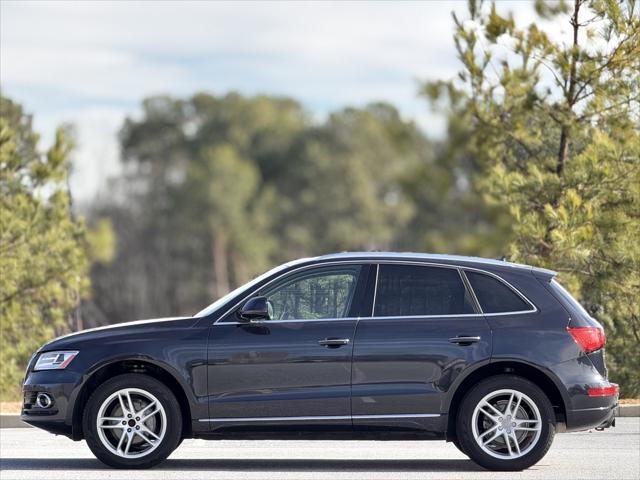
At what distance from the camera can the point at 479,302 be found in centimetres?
987

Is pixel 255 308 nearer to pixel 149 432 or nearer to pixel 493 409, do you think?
pixel 149 432

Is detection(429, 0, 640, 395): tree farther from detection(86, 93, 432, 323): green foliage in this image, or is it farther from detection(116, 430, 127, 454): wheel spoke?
detection(86, 93, 432, 323): green foliage

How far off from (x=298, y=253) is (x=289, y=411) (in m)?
82.8

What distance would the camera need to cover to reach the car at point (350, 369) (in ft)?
31.5

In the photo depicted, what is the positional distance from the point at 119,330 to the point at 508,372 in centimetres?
300

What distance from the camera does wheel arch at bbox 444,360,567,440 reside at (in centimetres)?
965

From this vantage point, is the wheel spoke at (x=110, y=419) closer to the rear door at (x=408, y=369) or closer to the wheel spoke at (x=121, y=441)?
the wheel spoke at (x=121, y=441)

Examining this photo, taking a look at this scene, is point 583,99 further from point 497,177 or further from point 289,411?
point 289,411

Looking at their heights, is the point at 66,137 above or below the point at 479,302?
above

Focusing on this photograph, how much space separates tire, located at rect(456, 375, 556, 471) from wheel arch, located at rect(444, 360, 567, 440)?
82mm

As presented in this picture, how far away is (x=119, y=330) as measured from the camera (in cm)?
990

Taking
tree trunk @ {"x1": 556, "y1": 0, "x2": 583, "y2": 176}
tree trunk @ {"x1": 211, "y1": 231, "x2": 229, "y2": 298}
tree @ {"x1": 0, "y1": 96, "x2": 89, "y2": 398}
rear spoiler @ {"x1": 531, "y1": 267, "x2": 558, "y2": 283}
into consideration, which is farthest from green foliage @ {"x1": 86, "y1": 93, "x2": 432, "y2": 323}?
rear spoiler @ {"x1": 531, "y1": 267, "x2": 558, "y2": 283}

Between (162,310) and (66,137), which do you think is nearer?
(66,137)

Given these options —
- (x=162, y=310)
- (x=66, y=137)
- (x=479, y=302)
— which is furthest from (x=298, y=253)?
(x=479, y=302)
